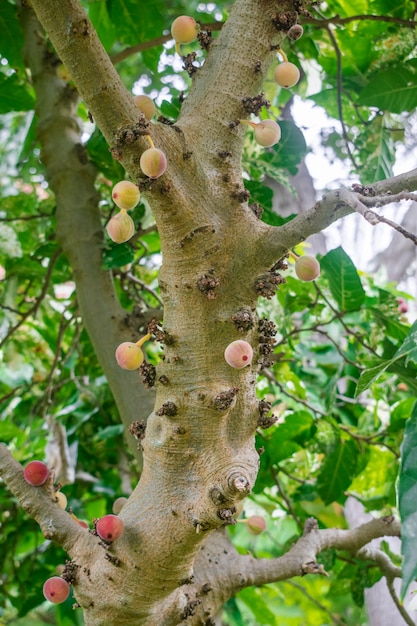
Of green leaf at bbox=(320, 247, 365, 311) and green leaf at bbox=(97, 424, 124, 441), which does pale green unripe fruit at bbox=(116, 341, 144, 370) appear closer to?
green leaf at bbox=(320, 247, 365, 311)

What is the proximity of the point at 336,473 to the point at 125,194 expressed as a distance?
85 centimetres

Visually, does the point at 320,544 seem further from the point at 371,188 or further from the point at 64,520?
the point at 371,188

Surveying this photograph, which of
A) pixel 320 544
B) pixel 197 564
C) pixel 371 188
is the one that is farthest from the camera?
pixel 320 544

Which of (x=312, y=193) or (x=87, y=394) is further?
(x=312, y=193)

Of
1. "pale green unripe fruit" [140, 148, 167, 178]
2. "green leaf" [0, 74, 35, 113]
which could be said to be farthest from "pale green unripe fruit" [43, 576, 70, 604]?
"green leaf" [0, 74, 35, 113]

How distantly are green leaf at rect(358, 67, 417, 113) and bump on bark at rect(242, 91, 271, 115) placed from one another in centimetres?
46

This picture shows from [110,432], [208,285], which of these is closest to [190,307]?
[208,285]

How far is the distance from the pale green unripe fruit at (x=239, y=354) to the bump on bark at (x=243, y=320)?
0.03m

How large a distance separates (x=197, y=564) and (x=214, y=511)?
320mm

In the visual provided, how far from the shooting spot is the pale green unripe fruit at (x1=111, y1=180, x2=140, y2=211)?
2.23 ft

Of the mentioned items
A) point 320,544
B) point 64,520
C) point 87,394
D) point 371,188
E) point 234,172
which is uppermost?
point 234,172

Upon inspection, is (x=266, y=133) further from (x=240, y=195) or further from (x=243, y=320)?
(x=243, y=320)

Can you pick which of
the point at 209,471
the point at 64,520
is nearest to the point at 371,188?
the point at 209,471

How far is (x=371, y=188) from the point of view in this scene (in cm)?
56
